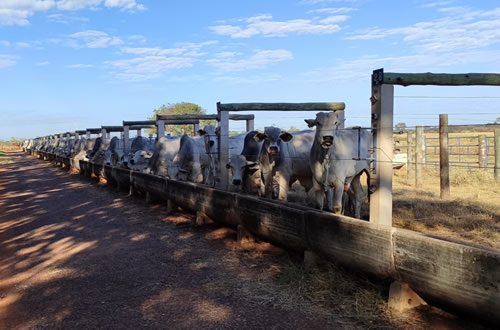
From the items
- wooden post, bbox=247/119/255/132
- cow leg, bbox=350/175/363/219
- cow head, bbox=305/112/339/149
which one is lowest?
cow leg, bbox=350/175/363/219

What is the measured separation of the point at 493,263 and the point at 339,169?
14.4 ft

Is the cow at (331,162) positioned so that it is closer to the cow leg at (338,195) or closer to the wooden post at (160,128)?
the cow leg at (338,195)

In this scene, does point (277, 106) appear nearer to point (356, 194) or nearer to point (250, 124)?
point (356, 194)

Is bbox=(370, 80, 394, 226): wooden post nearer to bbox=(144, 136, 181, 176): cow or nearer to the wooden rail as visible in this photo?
the wooden rail

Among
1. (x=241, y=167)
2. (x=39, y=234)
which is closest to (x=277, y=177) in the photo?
(x=241, y=167)

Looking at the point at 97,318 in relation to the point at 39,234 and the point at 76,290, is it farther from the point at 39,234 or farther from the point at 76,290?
the point at 39,234

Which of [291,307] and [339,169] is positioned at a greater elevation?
[339,169]

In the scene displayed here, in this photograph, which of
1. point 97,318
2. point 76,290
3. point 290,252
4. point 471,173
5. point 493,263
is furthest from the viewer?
point 471,173

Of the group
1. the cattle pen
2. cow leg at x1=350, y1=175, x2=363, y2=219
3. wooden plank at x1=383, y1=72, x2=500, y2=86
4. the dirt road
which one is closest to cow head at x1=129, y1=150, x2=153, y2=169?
the dirt road

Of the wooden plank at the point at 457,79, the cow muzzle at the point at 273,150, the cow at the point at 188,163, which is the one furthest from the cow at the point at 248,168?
the wooden plank at the point at 457,79

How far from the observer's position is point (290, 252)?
5812mm

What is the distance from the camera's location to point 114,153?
21.9 meters

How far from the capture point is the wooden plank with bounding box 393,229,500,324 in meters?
3.24

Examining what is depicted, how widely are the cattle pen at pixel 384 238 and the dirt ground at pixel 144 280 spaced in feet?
1.08
